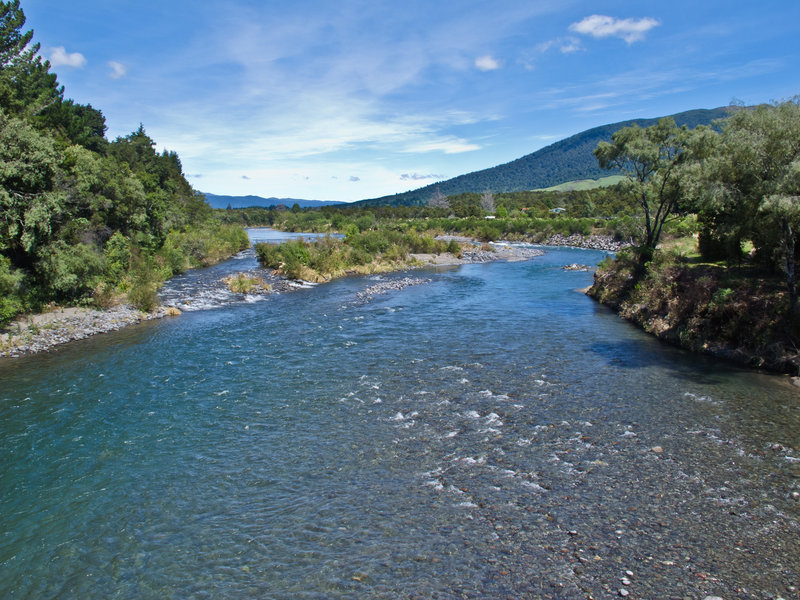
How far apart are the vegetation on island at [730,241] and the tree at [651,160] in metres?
0.07

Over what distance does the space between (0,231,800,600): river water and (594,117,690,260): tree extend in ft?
38.4

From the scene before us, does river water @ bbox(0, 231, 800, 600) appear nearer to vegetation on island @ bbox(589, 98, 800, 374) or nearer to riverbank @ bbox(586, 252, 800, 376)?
riverbank @ bbox(586, 252, 800, 376)

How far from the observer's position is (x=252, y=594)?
25.8 feet

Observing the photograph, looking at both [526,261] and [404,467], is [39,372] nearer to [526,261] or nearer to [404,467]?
[404,467]

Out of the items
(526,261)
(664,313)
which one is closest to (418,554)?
(664,313)

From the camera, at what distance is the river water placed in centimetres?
828

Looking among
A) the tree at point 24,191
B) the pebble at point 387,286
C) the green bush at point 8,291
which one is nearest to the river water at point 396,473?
the green bush at point 8,291

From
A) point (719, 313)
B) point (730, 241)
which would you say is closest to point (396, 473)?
point (719, 313)

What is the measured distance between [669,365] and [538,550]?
43.8 feet

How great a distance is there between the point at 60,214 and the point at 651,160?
32798mm

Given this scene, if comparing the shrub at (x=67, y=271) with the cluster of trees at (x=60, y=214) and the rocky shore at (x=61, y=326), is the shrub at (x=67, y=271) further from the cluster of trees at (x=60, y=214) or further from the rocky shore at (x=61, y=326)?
the rocky shore at (x=61, y=326)

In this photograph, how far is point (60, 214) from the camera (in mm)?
24594

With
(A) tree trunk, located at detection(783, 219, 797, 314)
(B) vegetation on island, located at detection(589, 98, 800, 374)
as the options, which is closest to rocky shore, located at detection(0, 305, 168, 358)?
(B) vegetation on island, located at detection(589, 98, 800, 374)

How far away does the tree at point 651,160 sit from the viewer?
92.1 ft
